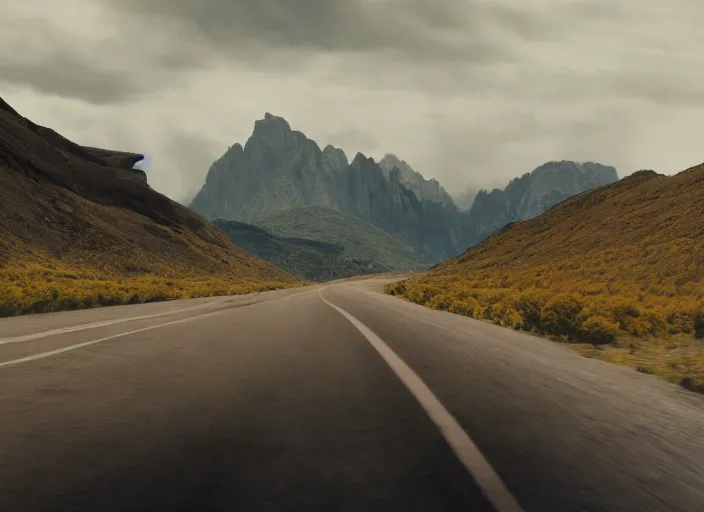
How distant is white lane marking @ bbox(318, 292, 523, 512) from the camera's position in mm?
2812

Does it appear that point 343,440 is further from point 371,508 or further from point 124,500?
point 124,500

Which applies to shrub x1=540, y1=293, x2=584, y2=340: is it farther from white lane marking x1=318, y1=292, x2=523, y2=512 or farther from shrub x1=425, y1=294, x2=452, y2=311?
shrub x1=425, y1=294, x2=452, y2=311

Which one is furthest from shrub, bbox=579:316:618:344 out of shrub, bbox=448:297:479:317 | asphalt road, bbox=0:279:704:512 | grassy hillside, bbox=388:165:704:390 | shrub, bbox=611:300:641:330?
shrub, bbox=448:297:479:317

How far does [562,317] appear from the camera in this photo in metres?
14.3

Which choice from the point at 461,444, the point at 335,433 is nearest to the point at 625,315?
the point at 461,444

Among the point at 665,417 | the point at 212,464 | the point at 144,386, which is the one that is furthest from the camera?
the point at 144,386

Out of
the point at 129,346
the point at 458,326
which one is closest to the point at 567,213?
the point at 458,326

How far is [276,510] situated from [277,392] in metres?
2.79

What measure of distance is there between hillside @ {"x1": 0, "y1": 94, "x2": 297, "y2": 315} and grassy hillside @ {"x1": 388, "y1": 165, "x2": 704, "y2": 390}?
1717 cm

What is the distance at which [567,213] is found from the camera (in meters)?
89.8

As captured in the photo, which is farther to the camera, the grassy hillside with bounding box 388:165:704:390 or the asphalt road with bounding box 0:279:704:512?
the grassy hillside with bounding box 388:165:704:390

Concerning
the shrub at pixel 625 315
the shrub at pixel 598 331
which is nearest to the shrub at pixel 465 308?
the shrub at pixel 625 315

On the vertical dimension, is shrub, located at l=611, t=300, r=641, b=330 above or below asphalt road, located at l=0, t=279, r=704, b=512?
above

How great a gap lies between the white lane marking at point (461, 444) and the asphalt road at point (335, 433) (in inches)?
0.6
